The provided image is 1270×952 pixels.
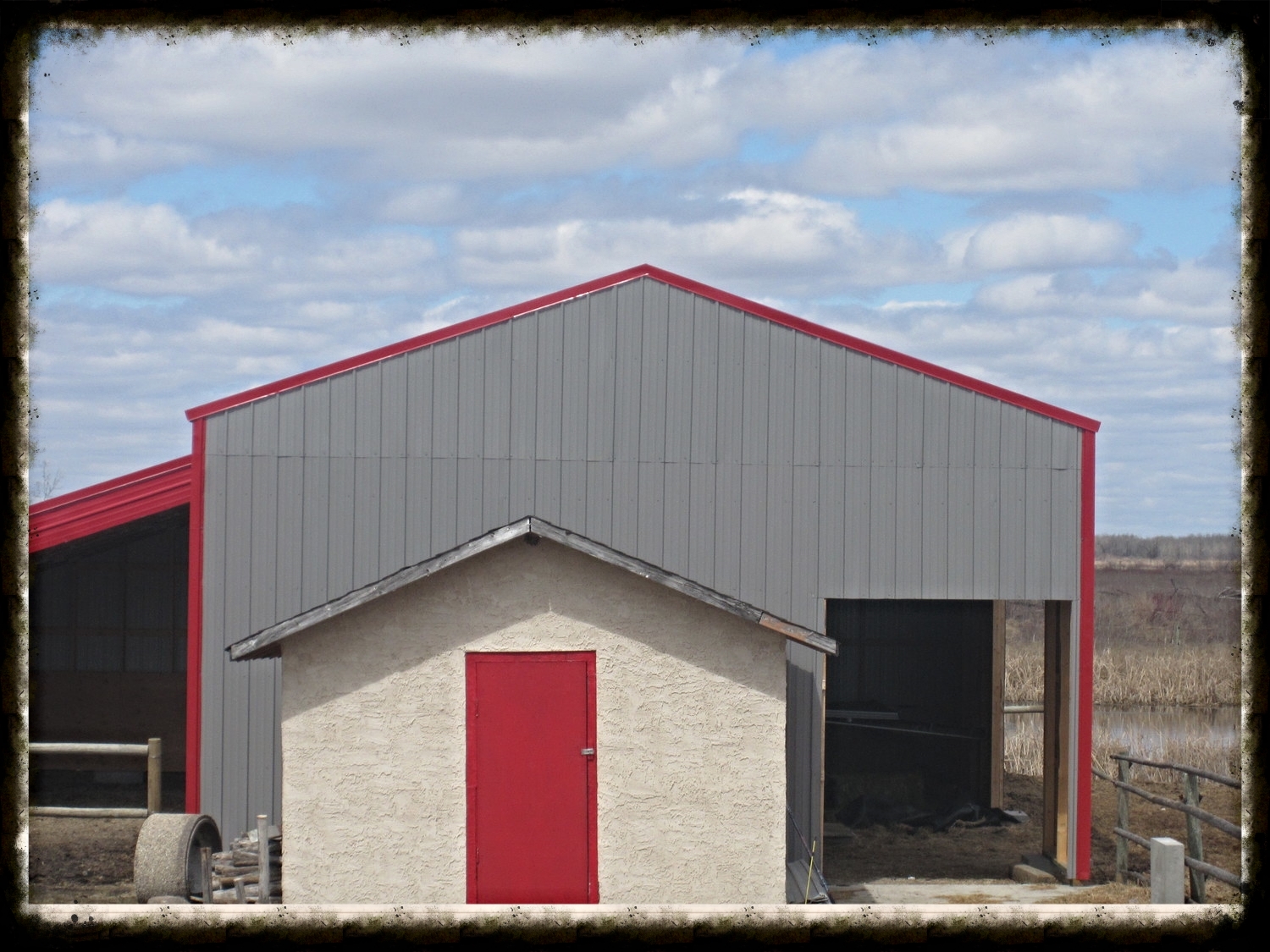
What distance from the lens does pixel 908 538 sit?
1300 centimetres

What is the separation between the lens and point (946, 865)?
14.8 metres

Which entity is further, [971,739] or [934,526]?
[971,739]

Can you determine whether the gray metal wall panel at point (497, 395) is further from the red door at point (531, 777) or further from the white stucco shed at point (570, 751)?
the red door at point (531, 777)

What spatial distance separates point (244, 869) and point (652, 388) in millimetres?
5827

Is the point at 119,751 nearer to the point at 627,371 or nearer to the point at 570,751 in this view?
the point at 570,751

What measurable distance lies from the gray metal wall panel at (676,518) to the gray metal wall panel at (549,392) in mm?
1085

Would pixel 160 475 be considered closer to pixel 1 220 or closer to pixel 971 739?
pixel 1 220

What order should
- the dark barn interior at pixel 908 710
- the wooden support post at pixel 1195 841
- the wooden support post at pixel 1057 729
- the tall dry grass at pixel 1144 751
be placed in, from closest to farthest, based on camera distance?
the wooden support post at pixel 1195 841
the wooden support post at pixel 1057 729
the dark barn interior at pixel 908 710
the tall dry grass at pixel 1144 751

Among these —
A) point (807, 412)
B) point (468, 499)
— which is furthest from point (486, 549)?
point (807, 412)

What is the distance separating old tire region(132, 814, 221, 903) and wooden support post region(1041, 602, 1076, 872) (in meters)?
8.54

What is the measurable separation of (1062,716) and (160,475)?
9.66 meters

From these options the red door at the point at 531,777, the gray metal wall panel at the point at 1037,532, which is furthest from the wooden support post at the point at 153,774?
the gray metal wall panel at the point at 1037,532

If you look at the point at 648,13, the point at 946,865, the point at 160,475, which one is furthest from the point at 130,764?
the point at 648,13

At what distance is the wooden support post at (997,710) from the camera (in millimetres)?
17609
